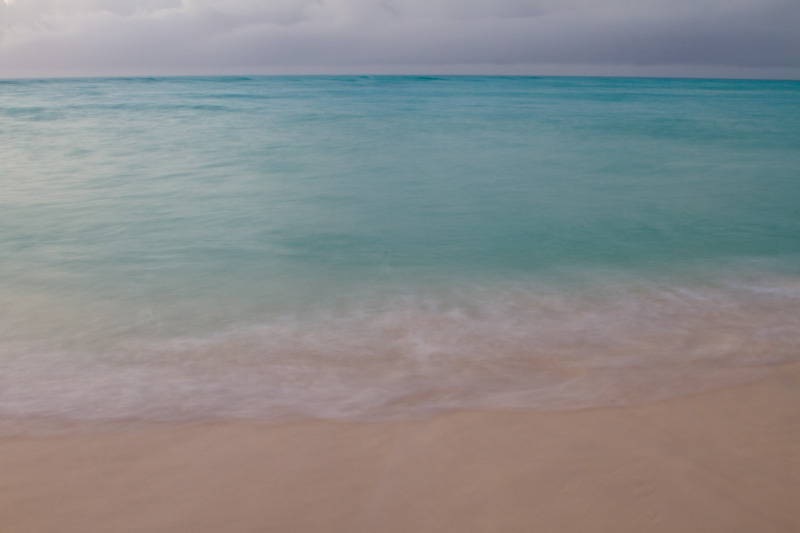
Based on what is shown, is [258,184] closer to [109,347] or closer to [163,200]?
[163,200]

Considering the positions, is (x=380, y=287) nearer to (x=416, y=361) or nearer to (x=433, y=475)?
(x=416, y=361)

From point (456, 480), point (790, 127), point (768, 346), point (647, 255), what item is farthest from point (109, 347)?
point (790, 127)

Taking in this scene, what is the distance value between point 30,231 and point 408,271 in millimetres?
5422

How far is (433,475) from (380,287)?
2.89 m

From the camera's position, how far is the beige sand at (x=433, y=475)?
84.6 inches

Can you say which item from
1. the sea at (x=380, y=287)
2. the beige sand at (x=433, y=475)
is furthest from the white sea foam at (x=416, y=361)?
the beige sand at (x=433, y=475)

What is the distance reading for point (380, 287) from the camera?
16.9 ft

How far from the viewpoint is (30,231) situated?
7.27 metres

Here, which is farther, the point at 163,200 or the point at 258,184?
the point at 258,184

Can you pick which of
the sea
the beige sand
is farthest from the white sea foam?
the beige sand

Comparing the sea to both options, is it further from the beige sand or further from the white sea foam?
the beige sand

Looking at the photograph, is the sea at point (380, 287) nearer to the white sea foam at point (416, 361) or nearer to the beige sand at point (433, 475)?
the white sea foam at point (416, 361)

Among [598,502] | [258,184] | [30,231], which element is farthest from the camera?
[258,184]

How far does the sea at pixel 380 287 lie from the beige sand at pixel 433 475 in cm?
22
